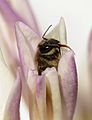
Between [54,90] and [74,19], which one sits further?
[74,19]

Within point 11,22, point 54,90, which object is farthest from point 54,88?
point 11,22

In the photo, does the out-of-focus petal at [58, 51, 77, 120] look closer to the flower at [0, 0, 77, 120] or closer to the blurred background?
the flower at [0, 0, 77, 120]

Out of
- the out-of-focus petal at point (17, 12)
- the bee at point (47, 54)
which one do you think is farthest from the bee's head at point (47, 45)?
the out-of-focus petal at point (17, 12)

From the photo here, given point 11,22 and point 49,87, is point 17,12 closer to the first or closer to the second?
point 11,22

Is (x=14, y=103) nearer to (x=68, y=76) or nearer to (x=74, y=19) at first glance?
(x=68, y=76)

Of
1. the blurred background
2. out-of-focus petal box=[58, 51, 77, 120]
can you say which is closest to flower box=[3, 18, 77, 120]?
out-of-focus petal box=[58, 51, 77, 120]

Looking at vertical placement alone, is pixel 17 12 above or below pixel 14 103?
above

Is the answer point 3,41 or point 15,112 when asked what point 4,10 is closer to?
point 3,41
